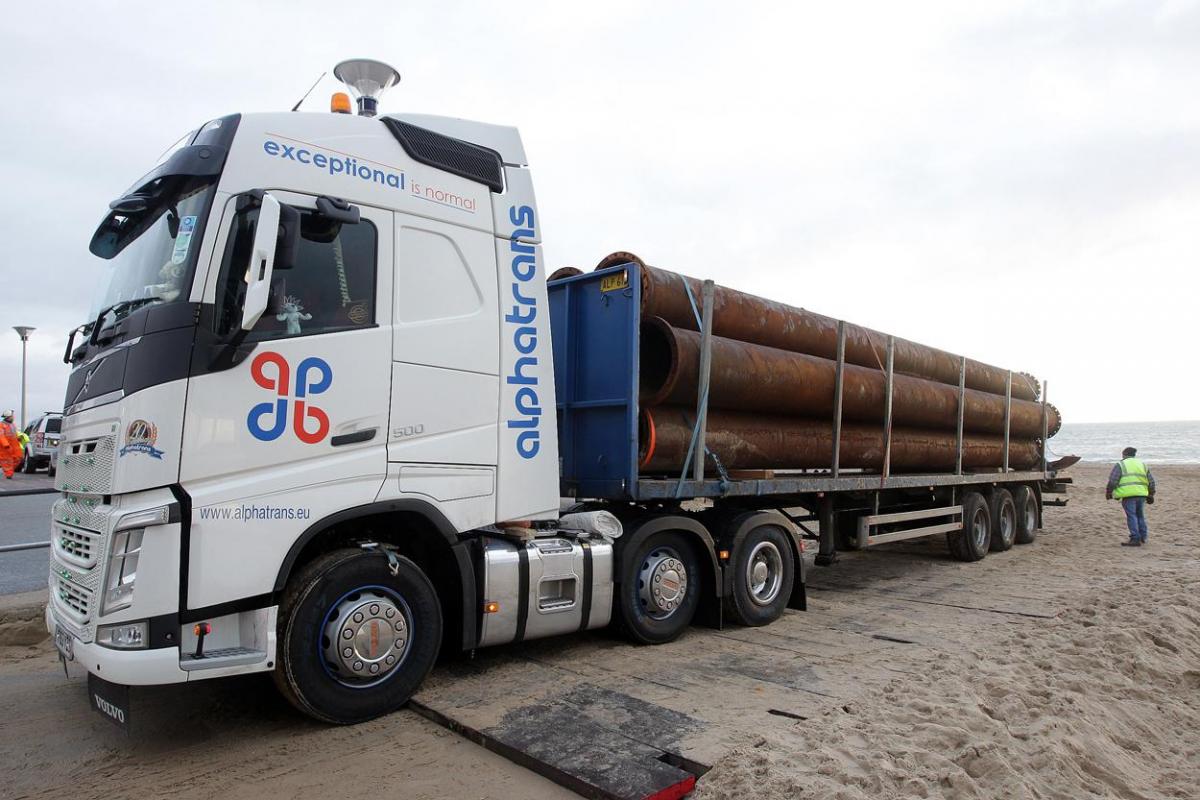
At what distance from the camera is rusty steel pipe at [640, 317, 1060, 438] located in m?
6.09

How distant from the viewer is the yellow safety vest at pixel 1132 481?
41.2 ft

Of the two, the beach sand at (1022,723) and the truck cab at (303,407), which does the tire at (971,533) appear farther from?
→ the truck cab at (303,407)

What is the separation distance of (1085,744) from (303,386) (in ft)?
14.1

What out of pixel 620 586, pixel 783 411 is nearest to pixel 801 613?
pixel 783 411

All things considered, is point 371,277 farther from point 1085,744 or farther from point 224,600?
point 1085,744

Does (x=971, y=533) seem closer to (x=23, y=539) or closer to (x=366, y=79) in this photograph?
(x=366, y=79)

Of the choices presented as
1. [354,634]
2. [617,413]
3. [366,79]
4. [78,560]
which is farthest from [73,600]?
[617,413]

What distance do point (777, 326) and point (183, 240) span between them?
193 inches

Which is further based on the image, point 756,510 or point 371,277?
point 756,510

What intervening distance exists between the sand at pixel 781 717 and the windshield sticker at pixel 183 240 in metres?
2.44

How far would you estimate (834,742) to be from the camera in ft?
12.4

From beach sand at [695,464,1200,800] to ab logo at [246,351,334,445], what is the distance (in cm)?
254

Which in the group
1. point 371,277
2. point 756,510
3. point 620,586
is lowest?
point 620,586

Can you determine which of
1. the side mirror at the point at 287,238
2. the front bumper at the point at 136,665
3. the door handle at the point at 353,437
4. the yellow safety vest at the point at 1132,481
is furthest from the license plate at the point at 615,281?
the yellow safety vest at the point at 1132,481
